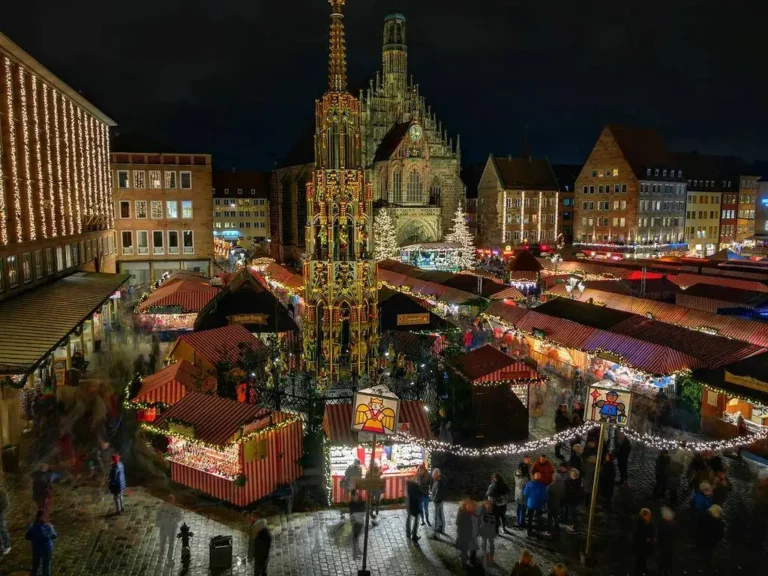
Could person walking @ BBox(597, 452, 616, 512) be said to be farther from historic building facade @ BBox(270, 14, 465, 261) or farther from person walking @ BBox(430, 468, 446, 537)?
historic building facade @ BBox(270, 14, 465, 261)

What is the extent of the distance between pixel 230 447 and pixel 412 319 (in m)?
11.2

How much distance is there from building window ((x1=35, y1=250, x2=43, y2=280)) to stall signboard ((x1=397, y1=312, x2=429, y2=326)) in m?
14.5

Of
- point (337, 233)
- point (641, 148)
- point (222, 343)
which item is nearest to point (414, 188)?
point (641, 148)

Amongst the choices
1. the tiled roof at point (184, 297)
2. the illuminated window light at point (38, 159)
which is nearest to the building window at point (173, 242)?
the tiled roof at point (184, 297)

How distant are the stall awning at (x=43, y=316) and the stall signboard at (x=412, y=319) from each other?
10063 mm

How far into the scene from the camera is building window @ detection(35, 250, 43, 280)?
25562 mm

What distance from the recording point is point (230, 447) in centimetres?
1206

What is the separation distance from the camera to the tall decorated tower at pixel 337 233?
16266mm

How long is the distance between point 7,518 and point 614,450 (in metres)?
12.2

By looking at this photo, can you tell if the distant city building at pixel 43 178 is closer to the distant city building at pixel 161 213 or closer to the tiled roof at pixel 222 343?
the distant city building at pixel 161 213

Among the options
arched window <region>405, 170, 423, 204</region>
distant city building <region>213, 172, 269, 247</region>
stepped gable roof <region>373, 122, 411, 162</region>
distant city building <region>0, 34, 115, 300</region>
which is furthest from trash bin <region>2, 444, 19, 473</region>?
distant city building <region>213, 172, 269, 247</region>

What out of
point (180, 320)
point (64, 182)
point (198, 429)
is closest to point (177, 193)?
point (64, 182)

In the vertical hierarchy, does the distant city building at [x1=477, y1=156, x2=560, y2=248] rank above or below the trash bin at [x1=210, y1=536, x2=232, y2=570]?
above

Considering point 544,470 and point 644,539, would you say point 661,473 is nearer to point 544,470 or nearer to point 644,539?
point 544,470
